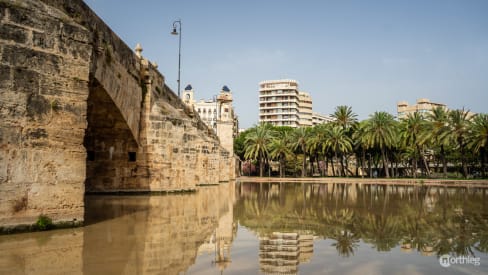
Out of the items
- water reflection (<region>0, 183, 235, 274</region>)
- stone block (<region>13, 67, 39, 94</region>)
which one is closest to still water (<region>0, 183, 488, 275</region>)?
water reflection (<region>0, 183, 235, 274</region>)

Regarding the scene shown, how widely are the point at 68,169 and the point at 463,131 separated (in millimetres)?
34939

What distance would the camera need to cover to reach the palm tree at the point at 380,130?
38.3m

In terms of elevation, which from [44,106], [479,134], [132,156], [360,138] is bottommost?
[132,156]

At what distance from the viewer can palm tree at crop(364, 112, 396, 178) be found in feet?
126

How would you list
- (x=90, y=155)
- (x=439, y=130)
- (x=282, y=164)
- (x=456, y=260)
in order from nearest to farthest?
1. (x=456, y=260)
2. (x=90, y=155)
3. (x=439, y=130)
4. (x=282, y=164)

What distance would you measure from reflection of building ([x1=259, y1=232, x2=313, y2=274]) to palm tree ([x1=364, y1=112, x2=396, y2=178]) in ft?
111

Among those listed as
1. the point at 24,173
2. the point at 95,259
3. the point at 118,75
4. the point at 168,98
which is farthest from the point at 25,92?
the point at 168,98

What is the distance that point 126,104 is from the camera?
12.8 meters

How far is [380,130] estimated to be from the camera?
3850cm

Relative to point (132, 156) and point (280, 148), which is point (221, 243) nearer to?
point (132, 156)

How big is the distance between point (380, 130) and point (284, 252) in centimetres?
3534

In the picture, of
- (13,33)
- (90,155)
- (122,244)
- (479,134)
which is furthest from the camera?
(479,134)

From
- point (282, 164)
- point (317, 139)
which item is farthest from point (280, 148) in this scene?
point (317, 139)

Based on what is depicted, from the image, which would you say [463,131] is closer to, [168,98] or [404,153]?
[404,153]
